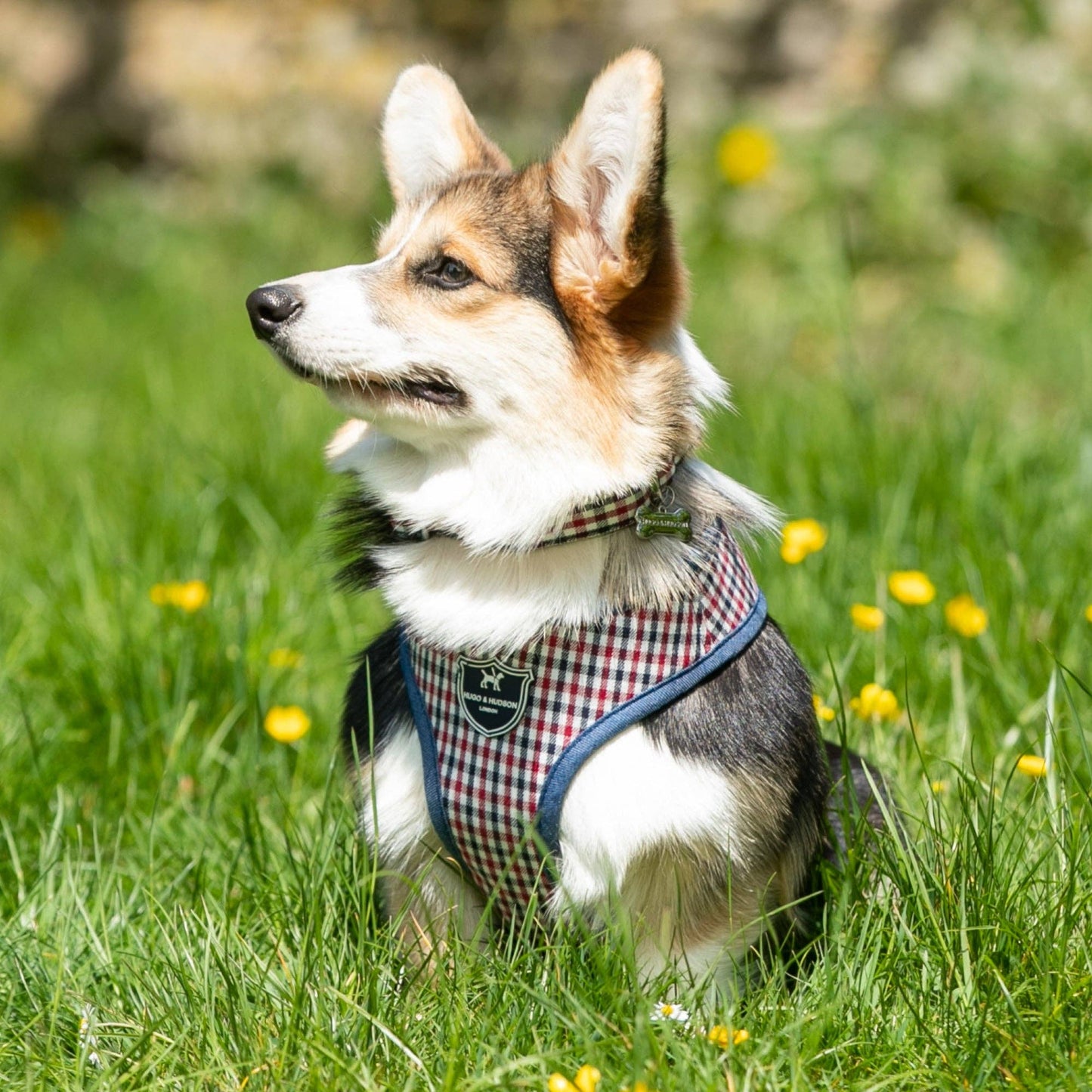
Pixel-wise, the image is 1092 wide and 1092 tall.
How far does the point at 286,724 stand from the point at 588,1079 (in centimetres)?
119

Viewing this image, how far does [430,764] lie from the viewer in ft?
7.18

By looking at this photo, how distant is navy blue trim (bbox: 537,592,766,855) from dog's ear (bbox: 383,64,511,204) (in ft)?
3.62

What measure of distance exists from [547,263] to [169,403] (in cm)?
311

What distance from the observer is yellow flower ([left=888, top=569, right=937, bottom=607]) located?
289 cm

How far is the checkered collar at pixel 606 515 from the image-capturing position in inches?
84.4

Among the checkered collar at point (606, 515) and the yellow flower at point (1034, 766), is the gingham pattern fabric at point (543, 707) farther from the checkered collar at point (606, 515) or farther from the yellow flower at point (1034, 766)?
the yellow flower at point (1034, 766)

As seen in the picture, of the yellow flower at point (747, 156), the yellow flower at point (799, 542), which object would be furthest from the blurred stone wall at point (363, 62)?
the yellow flower at point (799, 542)

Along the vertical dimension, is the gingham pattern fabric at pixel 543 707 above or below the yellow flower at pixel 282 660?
above

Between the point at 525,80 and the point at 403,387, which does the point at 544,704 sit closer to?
the point at 403,387

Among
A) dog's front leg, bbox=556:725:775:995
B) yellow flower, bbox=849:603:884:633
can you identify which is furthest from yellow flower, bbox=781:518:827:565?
dog's front leg, bbox=556:725:775:995

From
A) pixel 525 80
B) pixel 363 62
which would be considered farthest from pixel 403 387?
pixel 363 62

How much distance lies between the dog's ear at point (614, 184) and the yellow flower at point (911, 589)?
112cm

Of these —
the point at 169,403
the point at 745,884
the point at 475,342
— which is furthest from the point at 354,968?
the point at 169,403

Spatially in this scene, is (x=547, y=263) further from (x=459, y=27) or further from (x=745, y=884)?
(x=459, y=27)
